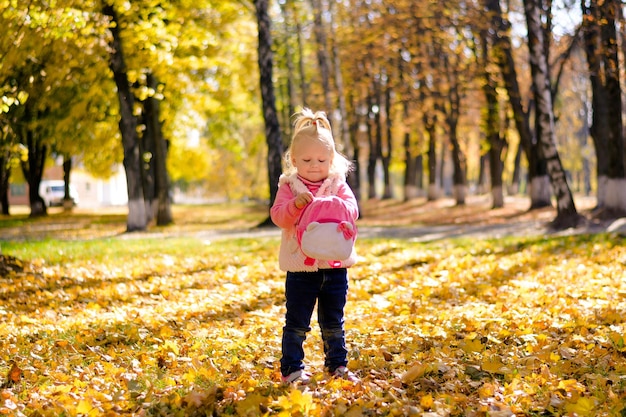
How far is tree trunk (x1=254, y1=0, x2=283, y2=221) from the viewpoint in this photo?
19.7 metres

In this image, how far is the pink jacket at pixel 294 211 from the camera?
442cm

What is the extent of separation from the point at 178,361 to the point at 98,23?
10.6 metres

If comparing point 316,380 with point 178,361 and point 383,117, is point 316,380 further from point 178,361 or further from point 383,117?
point 383,117

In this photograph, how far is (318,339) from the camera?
6.00m

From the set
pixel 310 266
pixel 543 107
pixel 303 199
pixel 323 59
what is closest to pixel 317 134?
pixel 303 199

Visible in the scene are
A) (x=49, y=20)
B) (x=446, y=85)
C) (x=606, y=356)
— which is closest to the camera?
(x=606, y=356)

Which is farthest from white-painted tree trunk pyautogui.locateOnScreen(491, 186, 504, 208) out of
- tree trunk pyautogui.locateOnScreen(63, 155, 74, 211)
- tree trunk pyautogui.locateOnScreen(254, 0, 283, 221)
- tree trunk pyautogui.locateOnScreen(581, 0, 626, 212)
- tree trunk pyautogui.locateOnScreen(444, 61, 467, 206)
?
tree trunk pyautogui.locateOnScreen(63, 155, 74, 211)

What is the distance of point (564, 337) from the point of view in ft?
18.4

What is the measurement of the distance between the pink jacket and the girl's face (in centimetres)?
6

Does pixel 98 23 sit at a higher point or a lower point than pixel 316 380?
higher

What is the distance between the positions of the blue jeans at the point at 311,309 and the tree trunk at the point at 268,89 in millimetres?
14824

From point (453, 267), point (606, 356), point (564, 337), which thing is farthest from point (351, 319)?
point (453, 267)

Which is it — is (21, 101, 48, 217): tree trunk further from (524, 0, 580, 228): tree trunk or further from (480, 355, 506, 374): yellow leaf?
(480, 355, 506, 374): yellow leaf

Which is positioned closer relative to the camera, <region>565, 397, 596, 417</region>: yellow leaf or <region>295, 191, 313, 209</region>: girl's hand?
<region>565, 397, 596, 417</region>: yellow leaf
